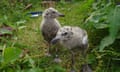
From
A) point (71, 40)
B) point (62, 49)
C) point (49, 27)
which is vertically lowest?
point (62, 49)

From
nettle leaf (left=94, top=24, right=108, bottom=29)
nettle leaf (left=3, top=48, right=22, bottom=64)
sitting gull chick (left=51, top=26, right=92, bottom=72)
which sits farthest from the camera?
nettle leaf (left=94, top=24, right=108, bottom=29)

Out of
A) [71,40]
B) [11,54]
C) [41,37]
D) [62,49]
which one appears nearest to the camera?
[11,54]

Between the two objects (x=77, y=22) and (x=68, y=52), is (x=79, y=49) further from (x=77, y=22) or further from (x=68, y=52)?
(x=77, y=22)

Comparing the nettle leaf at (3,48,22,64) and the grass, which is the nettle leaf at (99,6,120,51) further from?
the nettle leaf at (3,48,22,64)

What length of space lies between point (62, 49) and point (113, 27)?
76cm

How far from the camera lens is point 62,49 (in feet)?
16.4

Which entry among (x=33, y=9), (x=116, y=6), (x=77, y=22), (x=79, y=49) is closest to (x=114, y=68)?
(x=79, y=49)

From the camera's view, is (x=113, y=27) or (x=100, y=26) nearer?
(x=113, y=27)

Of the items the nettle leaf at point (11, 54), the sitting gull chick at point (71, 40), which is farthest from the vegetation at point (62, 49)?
the sitting gull chick at point (71, 40)

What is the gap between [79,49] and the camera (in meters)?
4.87

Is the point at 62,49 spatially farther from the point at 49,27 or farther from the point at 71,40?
the point at 49,27

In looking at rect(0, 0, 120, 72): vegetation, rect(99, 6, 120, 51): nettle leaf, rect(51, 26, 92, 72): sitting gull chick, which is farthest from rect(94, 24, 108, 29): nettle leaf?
rect(51, 26, 92, 72): sitting gull chick

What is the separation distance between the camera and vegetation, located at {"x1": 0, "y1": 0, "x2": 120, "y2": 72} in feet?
15.5

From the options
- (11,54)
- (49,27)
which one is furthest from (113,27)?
(11,54)
